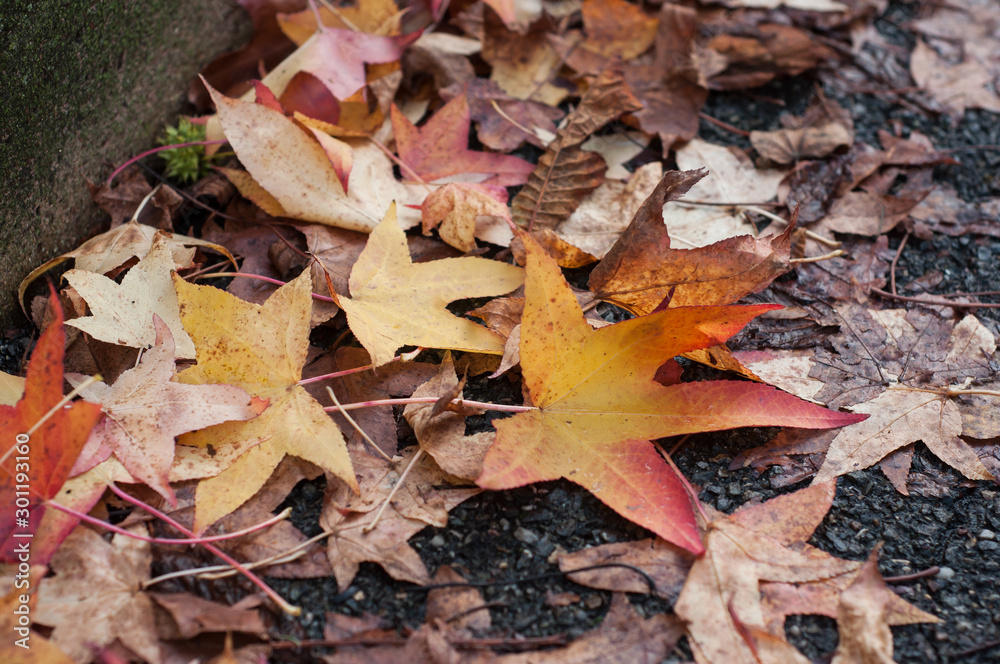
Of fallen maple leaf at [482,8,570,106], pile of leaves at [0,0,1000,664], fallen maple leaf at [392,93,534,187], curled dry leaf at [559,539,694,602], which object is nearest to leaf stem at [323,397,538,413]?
pile of leaves at [0,0,1000,664]

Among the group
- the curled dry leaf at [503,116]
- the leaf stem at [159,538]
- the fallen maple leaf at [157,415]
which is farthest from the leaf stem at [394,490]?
→ the curled dry leaf at [503,116]

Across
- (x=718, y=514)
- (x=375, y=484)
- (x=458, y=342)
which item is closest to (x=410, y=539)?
(x=375, y=484)

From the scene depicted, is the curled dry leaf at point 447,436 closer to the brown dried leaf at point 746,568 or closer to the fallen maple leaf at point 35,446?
the brown dried leaf at point 746,568

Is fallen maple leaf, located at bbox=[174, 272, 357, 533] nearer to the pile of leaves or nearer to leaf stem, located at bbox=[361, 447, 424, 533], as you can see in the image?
the pile of leaves

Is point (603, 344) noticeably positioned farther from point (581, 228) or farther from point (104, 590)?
point (104, 590)

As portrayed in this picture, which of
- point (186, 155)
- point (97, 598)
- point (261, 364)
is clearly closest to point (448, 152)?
point (186, 155)

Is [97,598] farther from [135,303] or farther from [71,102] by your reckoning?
[71,102]
